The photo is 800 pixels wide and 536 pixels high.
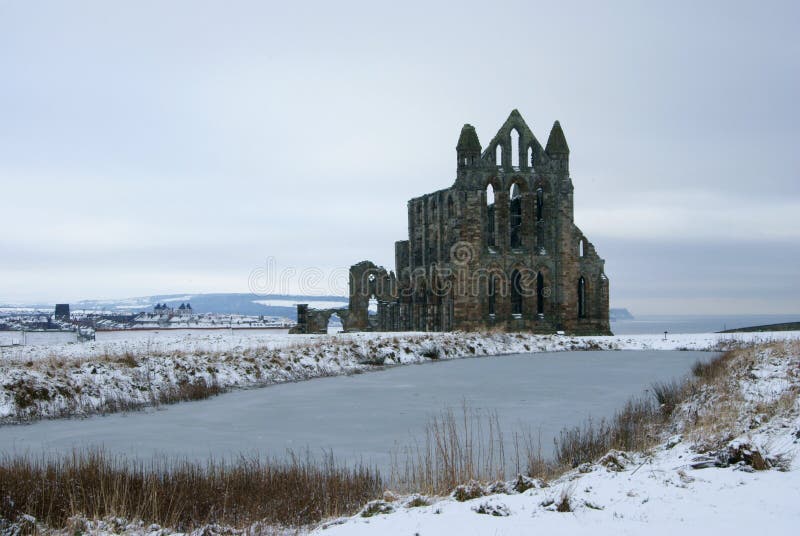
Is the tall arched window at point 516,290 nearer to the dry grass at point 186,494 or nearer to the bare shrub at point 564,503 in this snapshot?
the dry grass at point 186,494

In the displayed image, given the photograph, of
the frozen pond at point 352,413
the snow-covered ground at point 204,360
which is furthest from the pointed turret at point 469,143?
the frozen pond at point 352,413

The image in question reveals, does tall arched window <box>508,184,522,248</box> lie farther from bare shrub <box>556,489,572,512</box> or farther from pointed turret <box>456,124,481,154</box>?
bare shrub <box>556,489,572,512</box>

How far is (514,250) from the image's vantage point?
4478 cm

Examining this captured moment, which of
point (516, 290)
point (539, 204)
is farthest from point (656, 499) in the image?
point (539, 204)

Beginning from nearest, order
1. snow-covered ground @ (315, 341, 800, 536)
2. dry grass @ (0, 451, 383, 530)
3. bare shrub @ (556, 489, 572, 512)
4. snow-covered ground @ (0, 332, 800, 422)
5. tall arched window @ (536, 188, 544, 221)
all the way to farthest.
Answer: snow-covered ground @ (315, 341, 800, 536), bare shrub @ (556, 489, 572, 512), dry grass @ (0, 451, 383, 530), snow-covered ground @ (0, 332, 800, 422), tall arched window @ (536, 188, 544, 221)

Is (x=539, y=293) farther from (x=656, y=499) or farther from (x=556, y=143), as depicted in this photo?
(x=656, y=499)

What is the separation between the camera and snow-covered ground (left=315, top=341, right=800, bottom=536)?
19.2ft

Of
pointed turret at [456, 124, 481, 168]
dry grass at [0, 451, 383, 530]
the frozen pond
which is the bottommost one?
the frozen pond

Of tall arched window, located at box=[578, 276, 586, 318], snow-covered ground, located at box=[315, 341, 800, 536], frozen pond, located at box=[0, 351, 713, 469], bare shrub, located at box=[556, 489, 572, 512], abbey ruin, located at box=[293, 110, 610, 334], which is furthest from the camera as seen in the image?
tall arched window, located at box=[578, 276, 586, 318]

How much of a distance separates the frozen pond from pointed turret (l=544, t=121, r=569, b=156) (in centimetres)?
2442

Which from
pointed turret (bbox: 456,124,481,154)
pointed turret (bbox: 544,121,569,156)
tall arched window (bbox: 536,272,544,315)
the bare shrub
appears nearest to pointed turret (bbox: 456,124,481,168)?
pointed turret (bbox: 456,124,481,154)

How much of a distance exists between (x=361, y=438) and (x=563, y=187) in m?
36.3

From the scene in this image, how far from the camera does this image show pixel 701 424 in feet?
32.0

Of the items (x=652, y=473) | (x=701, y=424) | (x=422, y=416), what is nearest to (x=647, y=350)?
(x=422, y=416)
